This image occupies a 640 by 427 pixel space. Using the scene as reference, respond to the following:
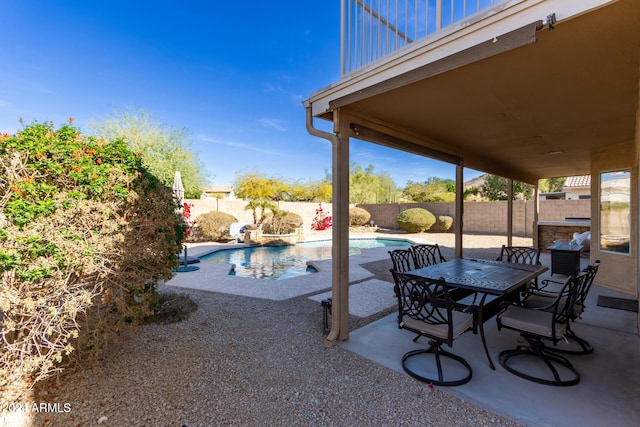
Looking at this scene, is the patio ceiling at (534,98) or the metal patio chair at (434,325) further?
the metal patio chair at (434,325)

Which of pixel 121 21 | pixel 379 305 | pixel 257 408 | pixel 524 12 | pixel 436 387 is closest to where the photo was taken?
pixel 524 12

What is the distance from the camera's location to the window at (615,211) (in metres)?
5.64

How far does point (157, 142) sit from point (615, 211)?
62.5ft

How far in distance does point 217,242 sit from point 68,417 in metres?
11.5

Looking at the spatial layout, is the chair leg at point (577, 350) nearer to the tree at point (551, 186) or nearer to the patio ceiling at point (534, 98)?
the patio ceiling at point (534, 98)

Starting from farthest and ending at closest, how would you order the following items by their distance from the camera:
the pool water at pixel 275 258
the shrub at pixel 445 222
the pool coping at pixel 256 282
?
the shrub at pixel 445 222
the pool water at pixel 275 258
the pool coping at pixel 256 282

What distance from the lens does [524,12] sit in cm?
196

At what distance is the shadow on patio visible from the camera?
221 centimetres

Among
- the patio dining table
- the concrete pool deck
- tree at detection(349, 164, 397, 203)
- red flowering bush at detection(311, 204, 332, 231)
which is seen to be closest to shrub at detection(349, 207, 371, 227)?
red flowering bush at detection(311, 204, 332, 231)

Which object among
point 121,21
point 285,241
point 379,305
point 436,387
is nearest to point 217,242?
point 285,241

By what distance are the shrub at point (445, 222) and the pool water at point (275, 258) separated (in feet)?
14.4

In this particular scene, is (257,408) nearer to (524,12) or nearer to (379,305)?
(379,305)

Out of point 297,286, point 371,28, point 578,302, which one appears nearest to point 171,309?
point 297,286

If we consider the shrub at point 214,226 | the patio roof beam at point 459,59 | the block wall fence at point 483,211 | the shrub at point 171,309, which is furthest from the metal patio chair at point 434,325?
the block wall fence at point 483,211
